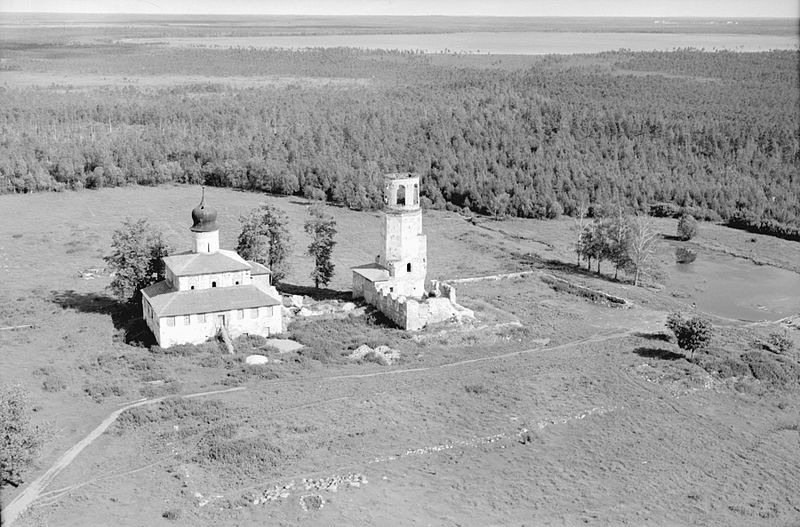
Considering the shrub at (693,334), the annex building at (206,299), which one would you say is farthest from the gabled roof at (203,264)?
the shrub at (693,334)

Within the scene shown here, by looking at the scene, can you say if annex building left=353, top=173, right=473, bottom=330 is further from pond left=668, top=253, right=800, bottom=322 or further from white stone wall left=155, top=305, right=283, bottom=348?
pond left=668, top=253, right=800, bottom=322

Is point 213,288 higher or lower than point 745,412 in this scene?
higher

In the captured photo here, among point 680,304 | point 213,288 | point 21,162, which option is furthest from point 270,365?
point 21,162

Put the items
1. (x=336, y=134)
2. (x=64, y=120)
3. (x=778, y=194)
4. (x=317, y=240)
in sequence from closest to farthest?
(x=317, y=240), (x=778, y=194), (x=336, y=134), (x=64, y=120)

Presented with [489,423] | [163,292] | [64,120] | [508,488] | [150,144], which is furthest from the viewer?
[64,120]

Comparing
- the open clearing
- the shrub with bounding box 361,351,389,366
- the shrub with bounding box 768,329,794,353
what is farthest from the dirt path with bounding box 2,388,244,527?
the shrub with bounding box 768,329,794,353

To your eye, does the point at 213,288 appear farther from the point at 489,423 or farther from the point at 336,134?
the point at 336,134
